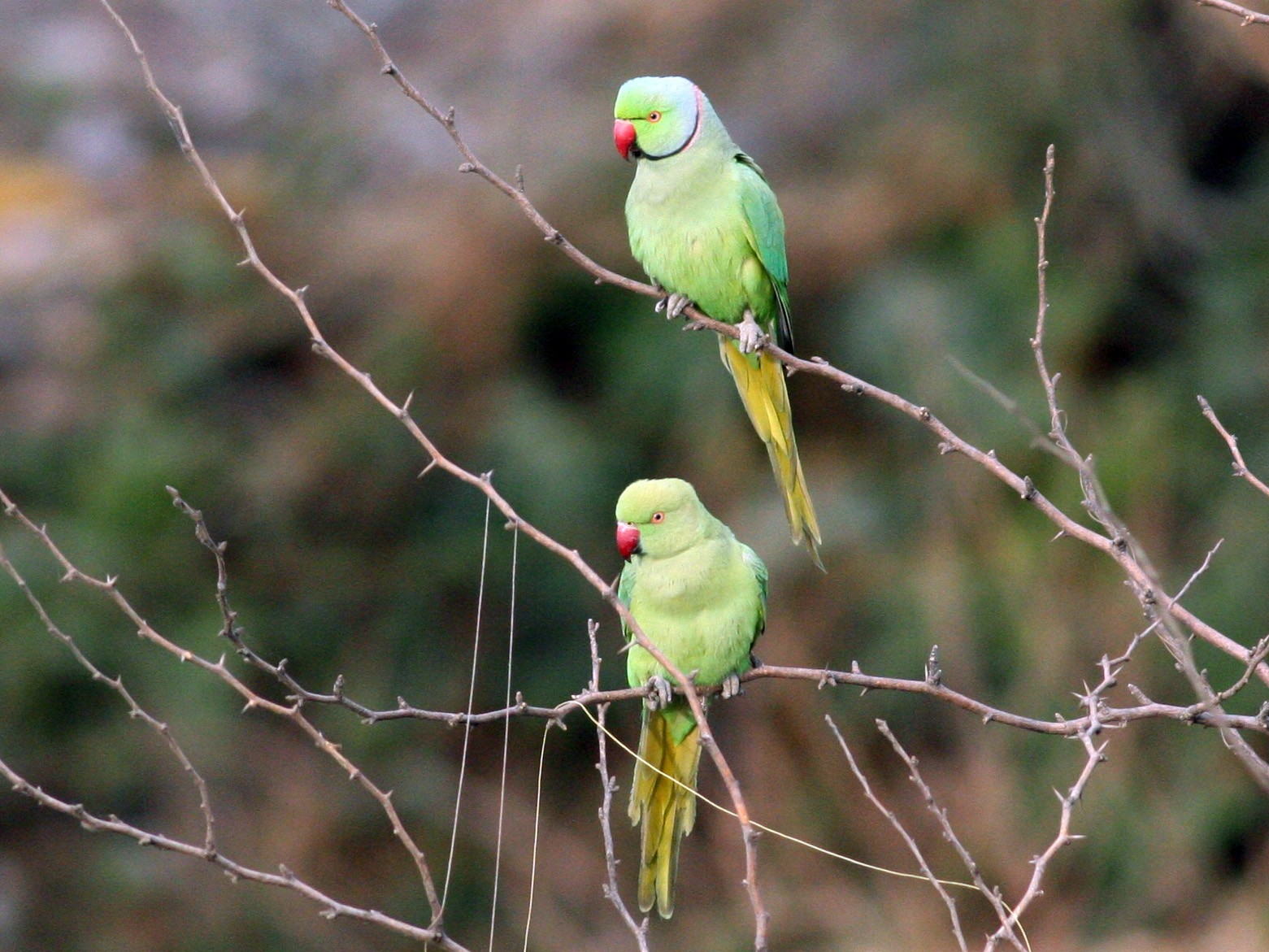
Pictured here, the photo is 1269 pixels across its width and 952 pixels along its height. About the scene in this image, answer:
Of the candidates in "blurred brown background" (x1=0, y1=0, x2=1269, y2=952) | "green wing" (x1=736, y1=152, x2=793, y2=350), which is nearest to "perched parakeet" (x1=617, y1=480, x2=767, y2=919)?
"green wing" (x1=736, y1=152, x2=793, y2=350)

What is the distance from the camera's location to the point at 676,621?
10.5 ft

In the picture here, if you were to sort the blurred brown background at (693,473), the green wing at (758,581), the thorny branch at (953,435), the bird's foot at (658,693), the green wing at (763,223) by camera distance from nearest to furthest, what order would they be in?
the thorny branch at (953,435) < the bird's foot at (658,693) < the green wing at (758,581) < the green wing at (763,223) < the blurred brown background at (693,473)

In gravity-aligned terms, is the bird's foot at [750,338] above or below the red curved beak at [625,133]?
below

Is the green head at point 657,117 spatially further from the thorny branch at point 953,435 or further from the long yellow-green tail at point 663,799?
the long yellow-green tail at point 663,799

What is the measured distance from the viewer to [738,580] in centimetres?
319

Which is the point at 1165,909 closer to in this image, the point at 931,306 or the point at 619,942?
the point at 619,942

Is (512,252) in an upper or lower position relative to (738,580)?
upper

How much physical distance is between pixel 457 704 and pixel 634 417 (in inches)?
68.5

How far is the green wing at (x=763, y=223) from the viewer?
11.8ft

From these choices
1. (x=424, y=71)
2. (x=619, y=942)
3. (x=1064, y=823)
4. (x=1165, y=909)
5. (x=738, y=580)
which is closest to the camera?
(x=1064, y=823)

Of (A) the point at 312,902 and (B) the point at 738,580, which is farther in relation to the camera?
(A) the point at 312,902

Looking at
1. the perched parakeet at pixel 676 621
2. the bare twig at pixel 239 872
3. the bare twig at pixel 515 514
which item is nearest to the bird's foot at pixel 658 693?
the perched parakeet at pixel 676 621

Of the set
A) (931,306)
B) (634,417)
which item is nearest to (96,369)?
(634,417)

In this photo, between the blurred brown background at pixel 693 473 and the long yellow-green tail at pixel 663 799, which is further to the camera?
the blurred brown background at pixel 693 473
